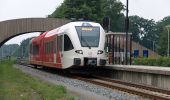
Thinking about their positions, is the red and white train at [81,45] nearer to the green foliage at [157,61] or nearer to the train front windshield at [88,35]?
the train front windshield at [88,35]

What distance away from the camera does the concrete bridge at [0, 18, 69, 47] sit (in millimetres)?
79375

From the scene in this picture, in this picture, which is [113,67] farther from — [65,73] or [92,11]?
[92,11]

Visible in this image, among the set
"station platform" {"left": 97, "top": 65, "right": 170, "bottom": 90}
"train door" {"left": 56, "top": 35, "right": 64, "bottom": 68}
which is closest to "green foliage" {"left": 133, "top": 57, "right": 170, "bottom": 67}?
"station platform" {"left": 97, "top": 65, "right": 170, "bottom": 90}

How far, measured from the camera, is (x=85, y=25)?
108 ft

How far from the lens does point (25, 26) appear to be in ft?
261

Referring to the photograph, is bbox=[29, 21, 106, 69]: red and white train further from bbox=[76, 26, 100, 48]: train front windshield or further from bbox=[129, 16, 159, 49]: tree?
bbox=[129, 16, 159, 49]: tree

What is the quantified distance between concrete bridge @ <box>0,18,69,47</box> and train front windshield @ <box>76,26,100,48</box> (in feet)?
152

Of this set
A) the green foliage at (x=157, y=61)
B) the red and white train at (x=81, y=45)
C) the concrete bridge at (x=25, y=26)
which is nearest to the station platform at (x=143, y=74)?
the red and white train at (x=81, y=45)

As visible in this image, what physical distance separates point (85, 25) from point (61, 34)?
6.06ft

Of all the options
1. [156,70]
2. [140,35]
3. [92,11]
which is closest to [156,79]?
[156,70]

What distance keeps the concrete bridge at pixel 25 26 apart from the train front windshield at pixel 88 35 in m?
46.4

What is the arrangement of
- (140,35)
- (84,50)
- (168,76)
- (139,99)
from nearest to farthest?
1. (139,99)
2. (168,76)
3. (84,50)
4. (140,35)

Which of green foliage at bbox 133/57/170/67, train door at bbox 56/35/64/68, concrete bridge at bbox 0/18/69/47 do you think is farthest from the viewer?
concrete bridge at bbox 0/18/69/47

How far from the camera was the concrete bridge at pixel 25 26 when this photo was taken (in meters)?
79.4
